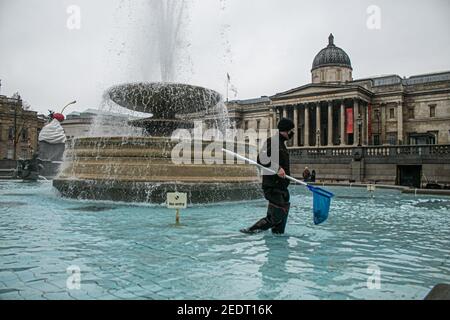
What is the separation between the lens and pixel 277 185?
5812mm

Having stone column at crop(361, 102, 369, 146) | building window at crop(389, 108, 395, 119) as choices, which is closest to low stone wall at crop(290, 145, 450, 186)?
stone column at crop(361, 102, 369, 146)

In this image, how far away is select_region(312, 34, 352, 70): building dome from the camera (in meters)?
65.0

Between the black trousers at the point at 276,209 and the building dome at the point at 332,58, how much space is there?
6377cm

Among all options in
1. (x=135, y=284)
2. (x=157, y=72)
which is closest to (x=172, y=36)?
(x=157, y=72)

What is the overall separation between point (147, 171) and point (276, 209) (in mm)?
5588

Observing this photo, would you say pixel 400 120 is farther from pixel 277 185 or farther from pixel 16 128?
pixel 16 128

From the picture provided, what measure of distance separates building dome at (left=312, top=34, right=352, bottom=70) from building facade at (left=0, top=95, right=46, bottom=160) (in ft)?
163

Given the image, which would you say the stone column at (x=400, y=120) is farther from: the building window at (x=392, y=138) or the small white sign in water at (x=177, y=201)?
the small white sign in water at (x=177, y=201)

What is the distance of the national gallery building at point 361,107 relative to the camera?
185ft

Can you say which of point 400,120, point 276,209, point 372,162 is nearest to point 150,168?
point 276,209

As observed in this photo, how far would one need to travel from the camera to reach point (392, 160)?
108 ft

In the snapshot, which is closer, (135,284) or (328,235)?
(135,284)

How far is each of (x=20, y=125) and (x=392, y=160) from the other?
189ft
